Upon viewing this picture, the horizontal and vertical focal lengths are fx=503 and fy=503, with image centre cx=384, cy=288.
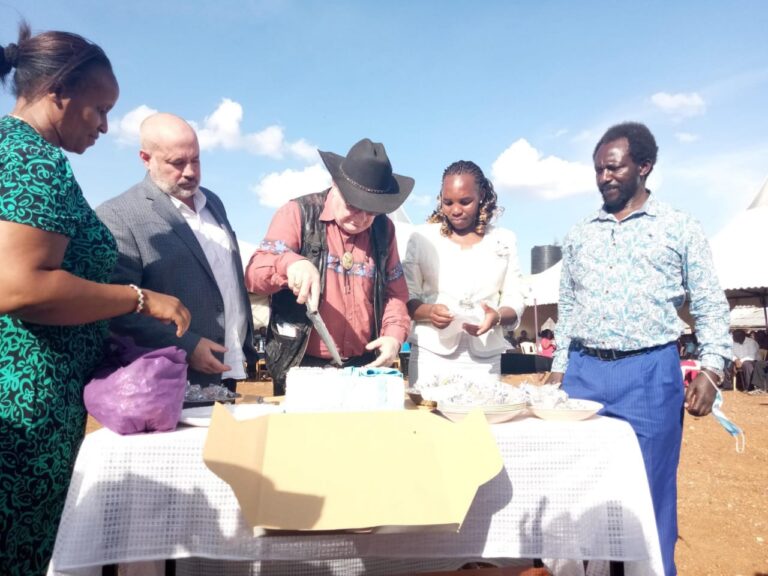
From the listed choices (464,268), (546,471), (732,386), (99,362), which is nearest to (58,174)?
(99,362)

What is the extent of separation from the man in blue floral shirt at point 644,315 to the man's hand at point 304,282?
1.16 metres

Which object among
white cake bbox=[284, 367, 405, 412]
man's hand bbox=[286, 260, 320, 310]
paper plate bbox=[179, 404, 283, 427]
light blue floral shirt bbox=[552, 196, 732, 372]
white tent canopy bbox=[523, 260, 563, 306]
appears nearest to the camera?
paper plate bbox=[179, 404, 283, 427]

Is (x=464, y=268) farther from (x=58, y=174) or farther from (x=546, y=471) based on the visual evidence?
(x=58, y=174)

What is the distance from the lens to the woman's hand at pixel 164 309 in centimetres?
131

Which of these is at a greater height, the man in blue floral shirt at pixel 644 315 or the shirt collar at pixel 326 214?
the shirt collar at pixel 326 214

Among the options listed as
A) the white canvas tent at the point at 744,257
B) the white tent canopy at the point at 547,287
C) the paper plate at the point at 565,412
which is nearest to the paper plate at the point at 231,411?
the paper plate at the point at 565,412

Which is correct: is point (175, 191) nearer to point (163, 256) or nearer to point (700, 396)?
point (163, 256)

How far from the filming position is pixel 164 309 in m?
1.33

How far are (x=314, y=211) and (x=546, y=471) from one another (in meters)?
1.40

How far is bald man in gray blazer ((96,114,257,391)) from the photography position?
1688 millimetres

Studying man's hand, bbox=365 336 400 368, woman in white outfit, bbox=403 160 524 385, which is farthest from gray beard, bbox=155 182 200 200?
woman in white outfit, bbox=403 160 524 385

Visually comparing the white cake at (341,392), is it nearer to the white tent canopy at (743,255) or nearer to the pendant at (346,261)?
the pendant at (346,261)

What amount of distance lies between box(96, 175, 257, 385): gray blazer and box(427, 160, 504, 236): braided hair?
123 centimetres

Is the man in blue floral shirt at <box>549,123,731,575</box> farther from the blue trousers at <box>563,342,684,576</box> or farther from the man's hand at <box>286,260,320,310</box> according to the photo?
the man's hand at <box>286,260,320,310</box>
